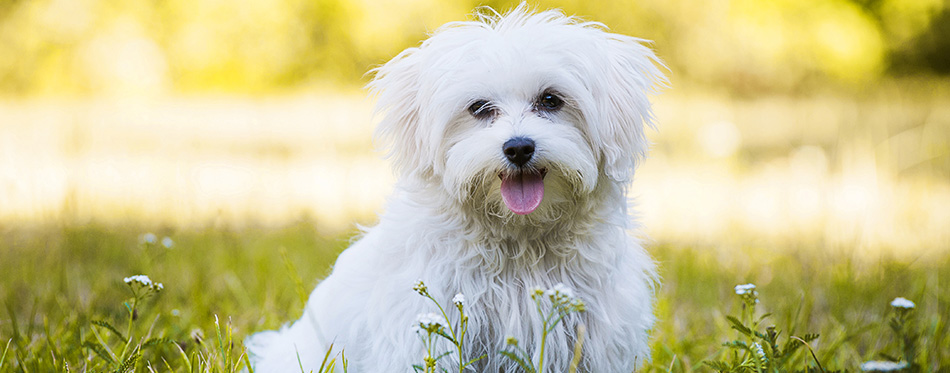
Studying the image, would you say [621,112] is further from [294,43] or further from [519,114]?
[294,43]

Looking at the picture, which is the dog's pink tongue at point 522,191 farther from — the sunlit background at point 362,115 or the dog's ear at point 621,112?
the sunlit background at point 362,115

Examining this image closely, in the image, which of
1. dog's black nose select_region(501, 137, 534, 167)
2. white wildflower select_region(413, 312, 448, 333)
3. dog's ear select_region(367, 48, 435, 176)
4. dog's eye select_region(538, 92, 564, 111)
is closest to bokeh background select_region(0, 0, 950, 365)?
dog's ear select_region(367, 48, 435, 176)

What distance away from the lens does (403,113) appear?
2.95m

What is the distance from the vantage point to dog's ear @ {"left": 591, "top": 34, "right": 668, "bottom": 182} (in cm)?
278

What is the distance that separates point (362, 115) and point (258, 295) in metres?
11.2

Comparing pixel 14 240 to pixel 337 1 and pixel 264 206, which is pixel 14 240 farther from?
pixel 337 1

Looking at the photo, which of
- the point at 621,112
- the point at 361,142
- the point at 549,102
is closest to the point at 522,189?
the point at 549,102

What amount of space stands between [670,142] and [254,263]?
980 centimetres

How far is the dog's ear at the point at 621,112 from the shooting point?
2.78m

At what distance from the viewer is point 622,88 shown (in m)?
2.84

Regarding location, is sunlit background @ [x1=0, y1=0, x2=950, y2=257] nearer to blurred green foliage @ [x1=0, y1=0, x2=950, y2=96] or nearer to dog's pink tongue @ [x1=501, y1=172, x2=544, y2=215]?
blurred green foliage @ [x1=0, y1=0, x2=950, y2=96]

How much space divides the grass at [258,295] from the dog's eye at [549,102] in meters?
1.18

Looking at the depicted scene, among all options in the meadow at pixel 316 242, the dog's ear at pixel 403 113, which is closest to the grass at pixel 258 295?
the meadow at pixel 316 242

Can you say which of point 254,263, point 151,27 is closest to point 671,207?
point 254,263
